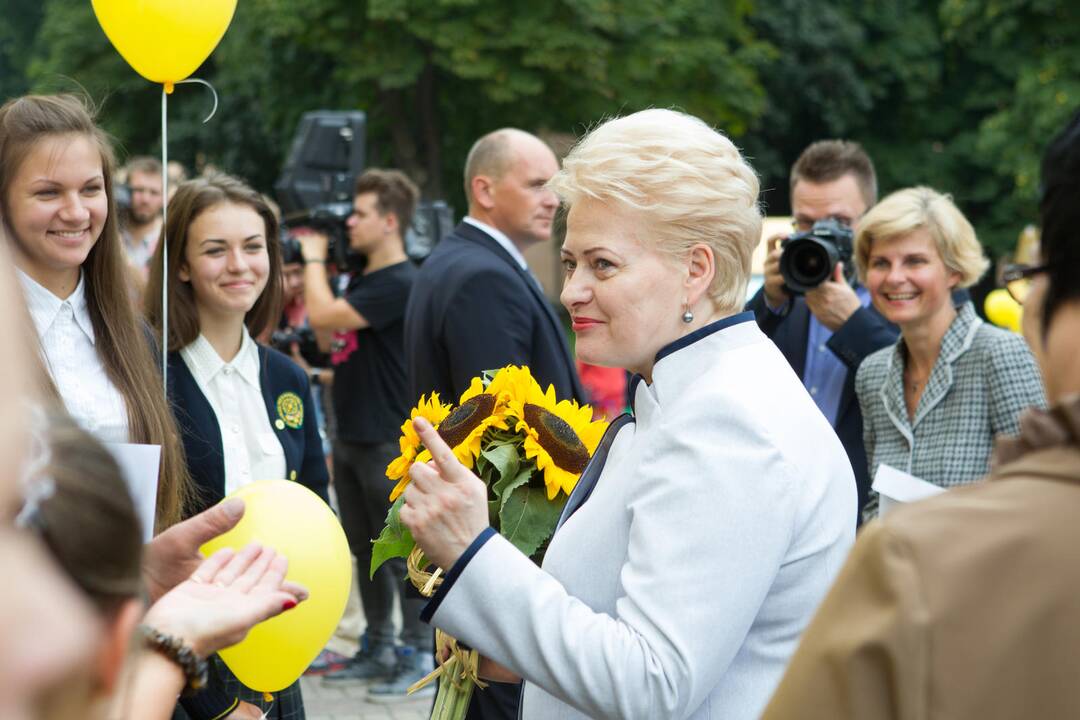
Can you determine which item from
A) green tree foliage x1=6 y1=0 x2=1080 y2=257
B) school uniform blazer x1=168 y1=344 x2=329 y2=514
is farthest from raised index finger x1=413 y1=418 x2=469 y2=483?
green tree foliage x1=6 y1=0 x2=1080 y2=257

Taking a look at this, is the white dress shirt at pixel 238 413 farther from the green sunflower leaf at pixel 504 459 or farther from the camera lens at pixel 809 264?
the camera lens at pixel 809 264

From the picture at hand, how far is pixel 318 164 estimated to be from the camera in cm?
926

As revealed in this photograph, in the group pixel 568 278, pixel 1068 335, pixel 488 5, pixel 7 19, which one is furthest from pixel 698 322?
pixel 7 19

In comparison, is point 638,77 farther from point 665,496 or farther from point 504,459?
point 665,496

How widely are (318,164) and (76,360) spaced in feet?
21.1

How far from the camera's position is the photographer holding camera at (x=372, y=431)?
645cm

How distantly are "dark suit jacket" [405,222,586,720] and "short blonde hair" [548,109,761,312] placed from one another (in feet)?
7.63

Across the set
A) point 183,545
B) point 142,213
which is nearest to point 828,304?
point 183,545

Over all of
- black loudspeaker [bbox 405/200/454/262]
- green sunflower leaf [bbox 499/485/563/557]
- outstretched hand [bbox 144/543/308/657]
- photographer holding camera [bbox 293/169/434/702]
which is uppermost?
outstretched hand [bbox 144/543/308/657]

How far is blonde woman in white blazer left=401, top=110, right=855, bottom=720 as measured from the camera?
6.47ft

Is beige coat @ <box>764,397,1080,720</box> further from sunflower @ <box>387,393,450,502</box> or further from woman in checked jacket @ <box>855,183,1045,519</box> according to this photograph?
woman in checked jacket @ <box>855,183,1045,519</box>

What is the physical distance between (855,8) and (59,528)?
2439 cm

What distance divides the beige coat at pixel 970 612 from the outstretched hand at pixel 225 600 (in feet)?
2.84

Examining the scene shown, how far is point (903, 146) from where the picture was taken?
77.6 ft
